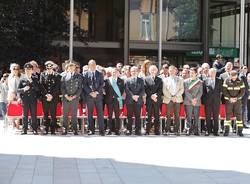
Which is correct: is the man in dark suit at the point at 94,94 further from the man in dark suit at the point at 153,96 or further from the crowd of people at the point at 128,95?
the man in dark suit at the point at 153,96

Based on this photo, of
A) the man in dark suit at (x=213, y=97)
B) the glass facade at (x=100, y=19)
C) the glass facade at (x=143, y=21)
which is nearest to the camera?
the man in dark suit at (x=213, y=97)

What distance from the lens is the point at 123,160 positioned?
38.7 ft

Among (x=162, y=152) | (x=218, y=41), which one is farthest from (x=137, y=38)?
(x=162, y=152)

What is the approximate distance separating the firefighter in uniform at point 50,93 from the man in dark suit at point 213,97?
456 cm

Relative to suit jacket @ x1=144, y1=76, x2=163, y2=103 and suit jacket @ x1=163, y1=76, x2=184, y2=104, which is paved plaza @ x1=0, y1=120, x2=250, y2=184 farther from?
suit jacket @ x1=144, y1=76, x2=163, y2=103

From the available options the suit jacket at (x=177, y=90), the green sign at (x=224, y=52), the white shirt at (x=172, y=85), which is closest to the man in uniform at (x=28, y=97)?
the suit jacket at (x=177, y=90)

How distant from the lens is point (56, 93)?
16.4m

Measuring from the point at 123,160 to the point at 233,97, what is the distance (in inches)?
248

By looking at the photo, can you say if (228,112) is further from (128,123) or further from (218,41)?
(218,41)

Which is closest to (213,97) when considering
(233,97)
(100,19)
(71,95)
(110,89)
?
(233,97)

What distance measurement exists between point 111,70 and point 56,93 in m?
1.89

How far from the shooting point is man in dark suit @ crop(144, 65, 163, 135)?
16.7 m

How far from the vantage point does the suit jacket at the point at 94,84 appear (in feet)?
53.7

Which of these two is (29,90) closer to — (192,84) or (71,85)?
(71,85)
